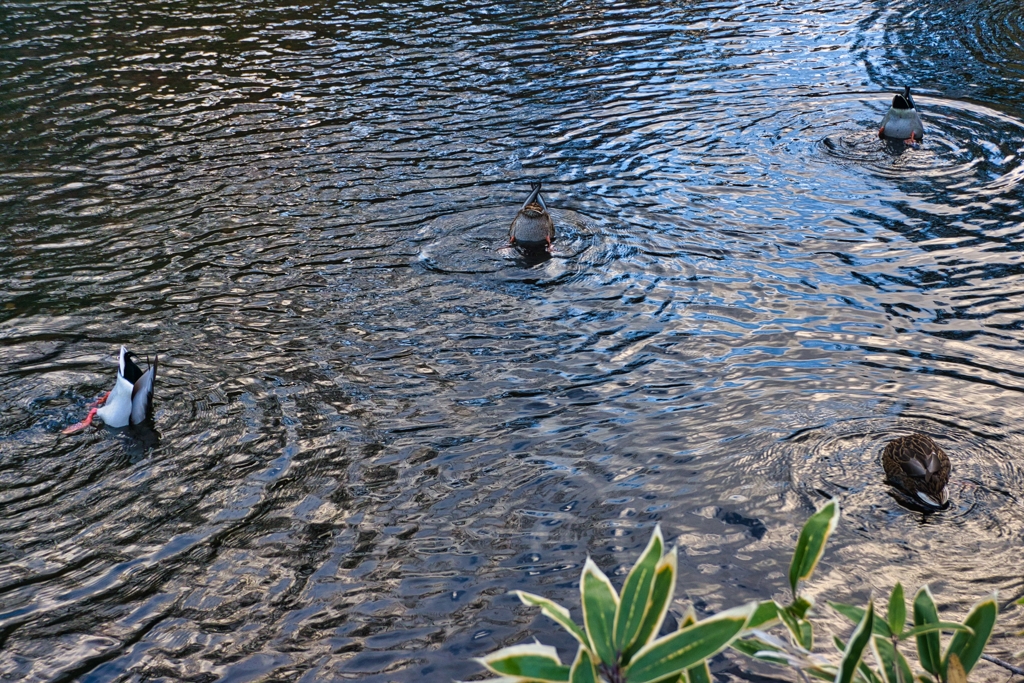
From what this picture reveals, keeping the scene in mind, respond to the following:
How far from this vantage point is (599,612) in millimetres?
2035

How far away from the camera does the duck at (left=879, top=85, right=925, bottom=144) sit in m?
12.2

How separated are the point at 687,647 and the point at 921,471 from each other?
15.1 ft

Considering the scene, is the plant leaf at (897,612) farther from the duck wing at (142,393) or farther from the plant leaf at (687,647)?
the duck wing at (142,393)

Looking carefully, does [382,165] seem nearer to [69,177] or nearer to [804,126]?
[69,177]

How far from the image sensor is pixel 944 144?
12484mm

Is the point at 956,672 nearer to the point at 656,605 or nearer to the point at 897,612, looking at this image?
the point at 897,612

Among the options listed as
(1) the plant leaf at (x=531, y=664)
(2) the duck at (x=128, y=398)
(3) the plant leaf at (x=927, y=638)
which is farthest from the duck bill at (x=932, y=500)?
(2) the duck at (x=128, y=398)

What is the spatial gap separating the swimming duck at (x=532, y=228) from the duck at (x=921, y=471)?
5.17 metres

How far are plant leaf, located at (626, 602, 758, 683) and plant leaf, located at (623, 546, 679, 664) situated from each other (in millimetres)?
33

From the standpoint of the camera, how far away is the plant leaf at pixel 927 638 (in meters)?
2.30

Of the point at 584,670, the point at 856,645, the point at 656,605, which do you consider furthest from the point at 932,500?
the point at 584,670

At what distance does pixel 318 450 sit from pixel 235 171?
7172 millimetres

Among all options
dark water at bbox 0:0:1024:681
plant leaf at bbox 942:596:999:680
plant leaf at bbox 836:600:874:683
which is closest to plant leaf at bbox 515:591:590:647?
plant leaf at bbox 836:600:874:683

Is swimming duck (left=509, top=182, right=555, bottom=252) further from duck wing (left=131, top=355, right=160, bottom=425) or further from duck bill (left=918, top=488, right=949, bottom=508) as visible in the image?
duck bill (left=918, top=488, right=949, bottom=508)
